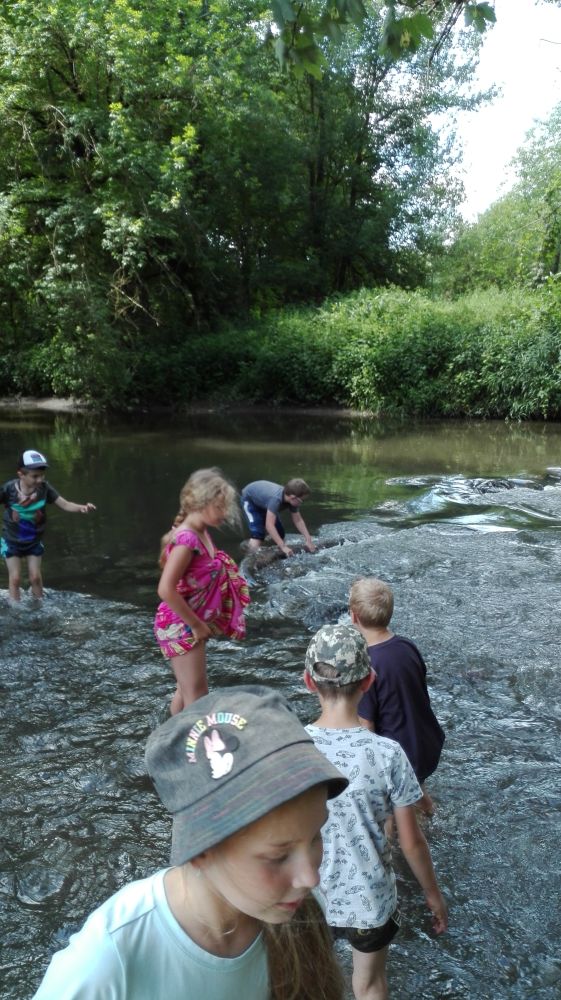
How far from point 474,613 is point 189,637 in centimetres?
380

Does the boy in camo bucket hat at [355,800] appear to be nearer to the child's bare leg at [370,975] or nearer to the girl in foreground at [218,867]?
the child's bare leg at [370,975]

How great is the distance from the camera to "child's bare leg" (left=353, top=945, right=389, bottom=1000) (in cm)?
302

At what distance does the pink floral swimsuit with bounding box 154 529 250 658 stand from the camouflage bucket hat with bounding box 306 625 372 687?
2.27 metres

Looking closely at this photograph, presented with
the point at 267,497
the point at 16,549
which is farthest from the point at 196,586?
the point at 267,497

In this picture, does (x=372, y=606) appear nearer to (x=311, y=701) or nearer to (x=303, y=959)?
(x=303, y=959)

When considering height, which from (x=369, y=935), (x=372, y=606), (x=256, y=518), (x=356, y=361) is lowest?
(x=256, y=518)

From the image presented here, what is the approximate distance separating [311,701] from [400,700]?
263cm

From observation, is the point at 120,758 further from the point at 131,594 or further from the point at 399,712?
the point at 131,594

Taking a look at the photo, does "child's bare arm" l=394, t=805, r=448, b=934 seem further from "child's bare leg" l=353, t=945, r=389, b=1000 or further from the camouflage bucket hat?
the camouflage bucket hat

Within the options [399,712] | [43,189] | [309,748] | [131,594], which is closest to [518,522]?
[131,594]

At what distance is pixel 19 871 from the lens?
13.9ft

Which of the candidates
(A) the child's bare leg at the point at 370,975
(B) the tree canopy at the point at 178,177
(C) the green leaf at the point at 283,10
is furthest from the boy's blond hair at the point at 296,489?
(B) the tree canopy at the point at 178,177

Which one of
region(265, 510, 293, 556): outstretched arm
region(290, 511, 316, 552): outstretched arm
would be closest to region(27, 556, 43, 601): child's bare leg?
region(265, 510, 293, 556): outstretched arm

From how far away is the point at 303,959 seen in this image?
59.9 inches
